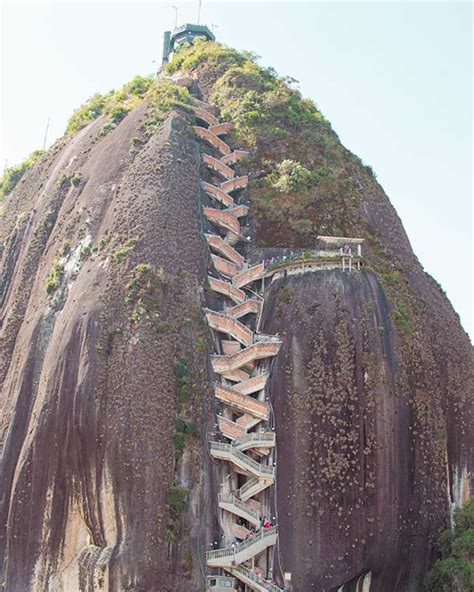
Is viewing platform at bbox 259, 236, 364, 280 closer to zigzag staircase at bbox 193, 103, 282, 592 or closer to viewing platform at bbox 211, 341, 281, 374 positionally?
zigzag staircase at bbox 193, 103, 282, 592

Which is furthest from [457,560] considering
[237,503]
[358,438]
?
[237,503]

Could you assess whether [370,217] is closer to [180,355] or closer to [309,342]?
[309,342]

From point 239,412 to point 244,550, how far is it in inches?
285

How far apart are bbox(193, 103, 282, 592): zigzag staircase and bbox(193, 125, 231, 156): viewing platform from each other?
16.9 feet

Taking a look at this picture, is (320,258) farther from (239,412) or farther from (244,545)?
(244,545)

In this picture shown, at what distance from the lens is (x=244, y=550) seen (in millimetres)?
36875

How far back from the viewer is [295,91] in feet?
200

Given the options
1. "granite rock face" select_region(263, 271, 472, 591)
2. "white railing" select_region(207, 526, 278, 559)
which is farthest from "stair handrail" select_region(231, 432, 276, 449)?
"white railing" select_region(207, 526, 278, 559)

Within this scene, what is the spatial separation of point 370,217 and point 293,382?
14362 millimetres

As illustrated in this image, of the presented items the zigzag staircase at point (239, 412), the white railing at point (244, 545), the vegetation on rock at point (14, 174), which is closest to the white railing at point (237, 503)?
the zigzag staircase at point (239, 412)

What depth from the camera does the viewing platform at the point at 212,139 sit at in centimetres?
5306

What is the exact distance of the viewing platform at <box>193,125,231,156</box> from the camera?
5306 centimetres

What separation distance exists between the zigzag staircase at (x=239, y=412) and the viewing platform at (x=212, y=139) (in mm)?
5149

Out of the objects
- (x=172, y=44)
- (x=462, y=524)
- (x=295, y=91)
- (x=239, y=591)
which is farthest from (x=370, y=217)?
(x=172, y=44)
